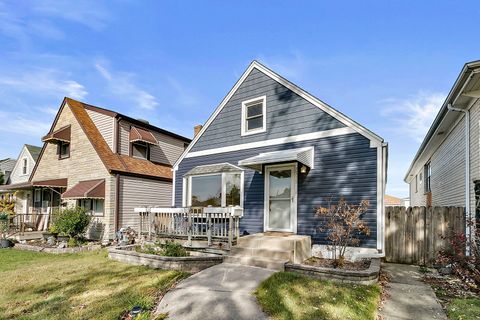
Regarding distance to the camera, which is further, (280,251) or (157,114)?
(157,114)

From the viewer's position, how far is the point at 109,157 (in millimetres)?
14688

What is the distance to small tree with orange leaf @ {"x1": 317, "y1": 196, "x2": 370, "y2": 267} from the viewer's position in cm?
769

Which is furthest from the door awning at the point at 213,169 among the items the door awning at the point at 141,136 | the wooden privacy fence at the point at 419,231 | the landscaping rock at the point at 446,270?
the landscaping rock at the point at 446,270

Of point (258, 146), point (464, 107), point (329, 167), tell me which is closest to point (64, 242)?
point (258, 146)

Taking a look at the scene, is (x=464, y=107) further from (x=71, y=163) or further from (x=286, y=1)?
(x=71, y=163)

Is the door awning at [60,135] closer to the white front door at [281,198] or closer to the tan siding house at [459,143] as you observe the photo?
the white front door at [281,198]

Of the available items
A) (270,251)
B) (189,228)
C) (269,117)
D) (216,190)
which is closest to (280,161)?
(269,117)

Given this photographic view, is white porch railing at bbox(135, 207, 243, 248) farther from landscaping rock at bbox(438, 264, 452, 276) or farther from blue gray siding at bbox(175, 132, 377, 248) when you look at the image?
landscaping rock at bbox(438, 264, 452, 276)

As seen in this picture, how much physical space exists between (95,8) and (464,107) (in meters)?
11.5

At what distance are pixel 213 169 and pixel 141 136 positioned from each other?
6.75 metres

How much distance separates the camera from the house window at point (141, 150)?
54.0 feet

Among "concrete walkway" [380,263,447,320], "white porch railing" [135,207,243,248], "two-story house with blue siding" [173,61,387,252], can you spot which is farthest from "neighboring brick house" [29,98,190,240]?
"concrete walkway" [380,263,447,320]

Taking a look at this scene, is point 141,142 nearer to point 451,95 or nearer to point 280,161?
point 280,161

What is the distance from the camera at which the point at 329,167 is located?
29.5 ft
